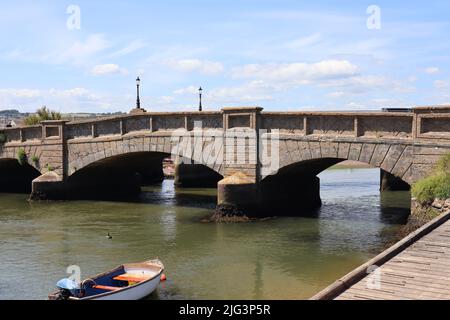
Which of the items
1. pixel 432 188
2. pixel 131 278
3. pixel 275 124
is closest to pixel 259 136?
pixel 275 124

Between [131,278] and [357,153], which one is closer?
[131,278]

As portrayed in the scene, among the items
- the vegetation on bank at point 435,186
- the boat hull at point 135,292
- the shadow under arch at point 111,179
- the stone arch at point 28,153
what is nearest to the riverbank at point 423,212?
the vegetation on bank at point 435,186

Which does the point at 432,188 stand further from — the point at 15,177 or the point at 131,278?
the point at 15,177

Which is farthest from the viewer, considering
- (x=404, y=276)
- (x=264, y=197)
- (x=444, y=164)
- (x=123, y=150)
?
(x=123, y=150)

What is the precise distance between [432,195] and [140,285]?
416 inches

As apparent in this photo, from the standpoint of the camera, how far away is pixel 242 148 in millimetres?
26922

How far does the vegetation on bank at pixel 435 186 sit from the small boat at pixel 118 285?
9.51m

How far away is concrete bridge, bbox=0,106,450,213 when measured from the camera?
22422mm

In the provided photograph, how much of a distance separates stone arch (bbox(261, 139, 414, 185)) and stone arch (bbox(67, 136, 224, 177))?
11.7ft

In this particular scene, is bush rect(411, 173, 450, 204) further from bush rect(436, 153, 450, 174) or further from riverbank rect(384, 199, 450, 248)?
bush rect(436, 153, 450, 174)

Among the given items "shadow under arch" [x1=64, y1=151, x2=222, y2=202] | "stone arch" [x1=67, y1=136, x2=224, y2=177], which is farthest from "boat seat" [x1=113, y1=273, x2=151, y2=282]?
"shadow under arch" [x1=64, y1=151, x2=222, y2=202]

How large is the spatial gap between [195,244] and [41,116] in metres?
24.5

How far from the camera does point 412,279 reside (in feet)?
34.7
